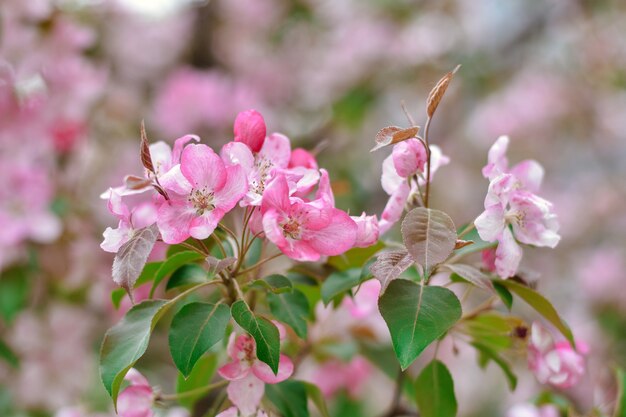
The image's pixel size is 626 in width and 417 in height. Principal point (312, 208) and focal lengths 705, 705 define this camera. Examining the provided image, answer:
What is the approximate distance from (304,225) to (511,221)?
19cm

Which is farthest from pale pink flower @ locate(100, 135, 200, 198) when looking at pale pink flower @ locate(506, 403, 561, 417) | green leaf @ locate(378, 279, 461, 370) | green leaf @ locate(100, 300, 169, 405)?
pale pink flower @ locate(506, 403, 561, 417)

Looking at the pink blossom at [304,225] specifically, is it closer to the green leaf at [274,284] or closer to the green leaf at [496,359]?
the green leaf at [274,284]

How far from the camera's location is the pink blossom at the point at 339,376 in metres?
1.28

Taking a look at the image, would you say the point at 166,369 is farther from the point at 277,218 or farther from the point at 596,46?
the point at 596,46

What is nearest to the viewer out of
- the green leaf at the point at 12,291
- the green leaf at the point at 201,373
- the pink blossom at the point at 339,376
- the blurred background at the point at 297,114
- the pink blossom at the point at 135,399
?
the pink blossom at the point at 135,399

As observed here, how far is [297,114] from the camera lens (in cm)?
252

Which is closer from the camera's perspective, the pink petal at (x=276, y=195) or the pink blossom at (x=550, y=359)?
the pink petal at (x=276, y=195)

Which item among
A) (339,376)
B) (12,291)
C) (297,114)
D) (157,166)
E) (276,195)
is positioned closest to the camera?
(276,195)

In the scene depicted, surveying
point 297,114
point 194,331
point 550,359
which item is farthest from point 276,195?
point 297,114

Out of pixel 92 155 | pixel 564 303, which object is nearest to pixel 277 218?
pixel 92 155

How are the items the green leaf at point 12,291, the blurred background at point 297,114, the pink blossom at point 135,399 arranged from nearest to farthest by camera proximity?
the pink blossom at point 135,399 → the green leaf at point 12,291 → the blurred background at point 297,114

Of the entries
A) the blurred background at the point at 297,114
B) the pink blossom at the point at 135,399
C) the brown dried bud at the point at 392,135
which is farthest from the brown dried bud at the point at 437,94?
the blurred background at the point at 297,114

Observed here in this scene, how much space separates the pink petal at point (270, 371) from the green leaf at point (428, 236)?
0.50 ft

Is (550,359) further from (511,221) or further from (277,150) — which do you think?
(277,150)
